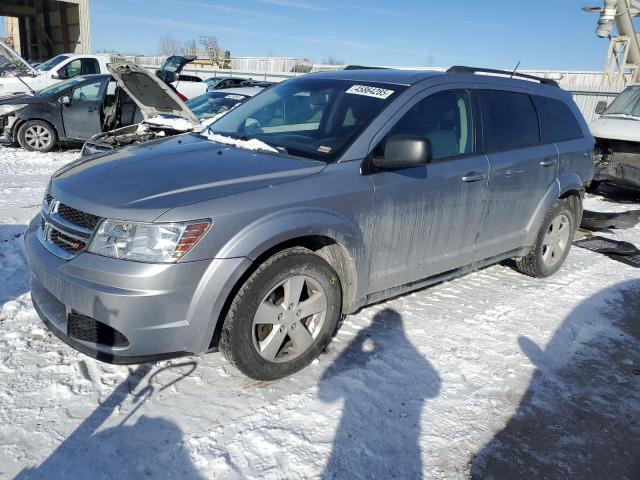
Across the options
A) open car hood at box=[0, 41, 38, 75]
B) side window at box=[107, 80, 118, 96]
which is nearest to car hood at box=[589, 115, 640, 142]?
side window at box=[107, 80, 118, 96]

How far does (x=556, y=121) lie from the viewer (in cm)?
496

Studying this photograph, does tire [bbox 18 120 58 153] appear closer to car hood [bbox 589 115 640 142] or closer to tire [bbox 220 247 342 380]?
tire [bbox 220 247 342 380]

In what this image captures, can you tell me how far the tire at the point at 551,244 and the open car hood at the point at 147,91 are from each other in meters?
5.23

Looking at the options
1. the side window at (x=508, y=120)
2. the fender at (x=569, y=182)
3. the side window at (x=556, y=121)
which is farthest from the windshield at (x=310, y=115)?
the fender at (x=569, y=182)

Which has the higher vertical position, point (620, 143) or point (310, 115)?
point (310, 115)

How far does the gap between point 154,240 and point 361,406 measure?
1471 millimetres

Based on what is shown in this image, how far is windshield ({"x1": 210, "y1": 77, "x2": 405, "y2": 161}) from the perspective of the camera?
3420 mm

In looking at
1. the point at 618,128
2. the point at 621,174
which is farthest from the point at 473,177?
the point at 618,128

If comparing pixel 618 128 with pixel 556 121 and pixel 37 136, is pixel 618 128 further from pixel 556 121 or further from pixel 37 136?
pixel 37 136

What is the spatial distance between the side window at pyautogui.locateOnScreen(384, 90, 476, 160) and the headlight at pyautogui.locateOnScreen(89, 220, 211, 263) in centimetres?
150

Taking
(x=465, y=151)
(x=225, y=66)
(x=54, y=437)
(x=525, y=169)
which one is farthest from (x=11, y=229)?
(x=225, y=66)

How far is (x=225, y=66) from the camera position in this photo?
40656 mm

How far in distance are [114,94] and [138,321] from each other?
9443 mm

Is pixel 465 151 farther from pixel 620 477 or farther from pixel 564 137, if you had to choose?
pixel 620 477
